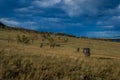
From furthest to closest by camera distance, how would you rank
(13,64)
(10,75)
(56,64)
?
(56,64), (13,64), (10,75)

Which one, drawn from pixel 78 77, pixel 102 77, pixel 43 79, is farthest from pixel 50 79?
pixel 102 77

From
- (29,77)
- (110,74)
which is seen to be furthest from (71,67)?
(29,77)

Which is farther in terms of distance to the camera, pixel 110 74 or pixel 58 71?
pixel 110 74

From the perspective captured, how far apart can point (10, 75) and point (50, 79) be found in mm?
1571

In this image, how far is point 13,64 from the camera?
13.2 m

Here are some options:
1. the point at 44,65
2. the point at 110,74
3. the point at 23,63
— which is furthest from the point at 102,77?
the point at 23,63

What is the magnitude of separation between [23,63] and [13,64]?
0.55m

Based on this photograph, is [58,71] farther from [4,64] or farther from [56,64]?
[4,64]

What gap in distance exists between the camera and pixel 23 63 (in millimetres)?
13578

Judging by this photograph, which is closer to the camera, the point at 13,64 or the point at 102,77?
the point at 13,64

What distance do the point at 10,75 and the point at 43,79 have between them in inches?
49.2

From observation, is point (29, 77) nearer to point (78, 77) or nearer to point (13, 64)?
point (13, 64)

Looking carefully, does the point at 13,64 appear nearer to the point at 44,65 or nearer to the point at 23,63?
the point at 23,63

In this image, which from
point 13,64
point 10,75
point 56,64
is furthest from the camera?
point 56,64
